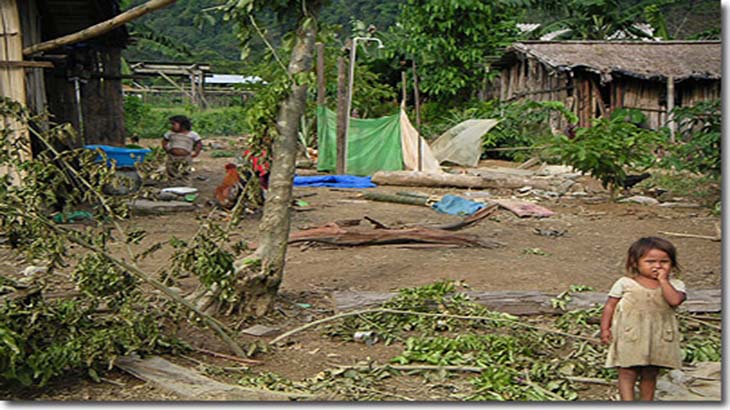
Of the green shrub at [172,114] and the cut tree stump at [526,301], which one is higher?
the green shrub at [172,114]

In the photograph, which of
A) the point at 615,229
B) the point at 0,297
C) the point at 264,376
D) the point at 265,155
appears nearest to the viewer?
the point at 264,376

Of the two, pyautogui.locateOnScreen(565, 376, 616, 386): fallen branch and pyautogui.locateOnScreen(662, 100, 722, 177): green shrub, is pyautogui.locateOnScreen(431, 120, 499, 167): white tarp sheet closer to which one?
pyautogui.locateOnScreen(662, 100, 722, 177): green shrub

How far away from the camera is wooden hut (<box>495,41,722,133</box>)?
1745cm

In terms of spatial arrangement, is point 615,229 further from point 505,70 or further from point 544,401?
point 505,70

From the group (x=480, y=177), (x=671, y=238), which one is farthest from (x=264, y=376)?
(x=480, y=177)

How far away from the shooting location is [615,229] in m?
8.61

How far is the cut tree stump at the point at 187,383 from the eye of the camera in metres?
3.49

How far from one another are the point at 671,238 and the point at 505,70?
13.4 m

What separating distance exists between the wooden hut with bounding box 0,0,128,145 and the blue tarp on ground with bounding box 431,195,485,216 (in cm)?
469

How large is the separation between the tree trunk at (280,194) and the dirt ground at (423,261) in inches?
8.1

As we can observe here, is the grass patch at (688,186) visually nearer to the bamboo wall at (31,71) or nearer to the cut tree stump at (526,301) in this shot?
Answer: the cut tree stump at (526,301)

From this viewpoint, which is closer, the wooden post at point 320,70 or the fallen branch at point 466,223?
the fallen branch at point 466,223

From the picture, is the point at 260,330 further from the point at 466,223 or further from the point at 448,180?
the point at 448,180

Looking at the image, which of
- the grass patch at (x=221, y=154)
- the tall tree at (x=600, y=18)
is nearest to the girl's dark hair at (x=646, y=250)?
the grass patch at (x=221, y=154)
